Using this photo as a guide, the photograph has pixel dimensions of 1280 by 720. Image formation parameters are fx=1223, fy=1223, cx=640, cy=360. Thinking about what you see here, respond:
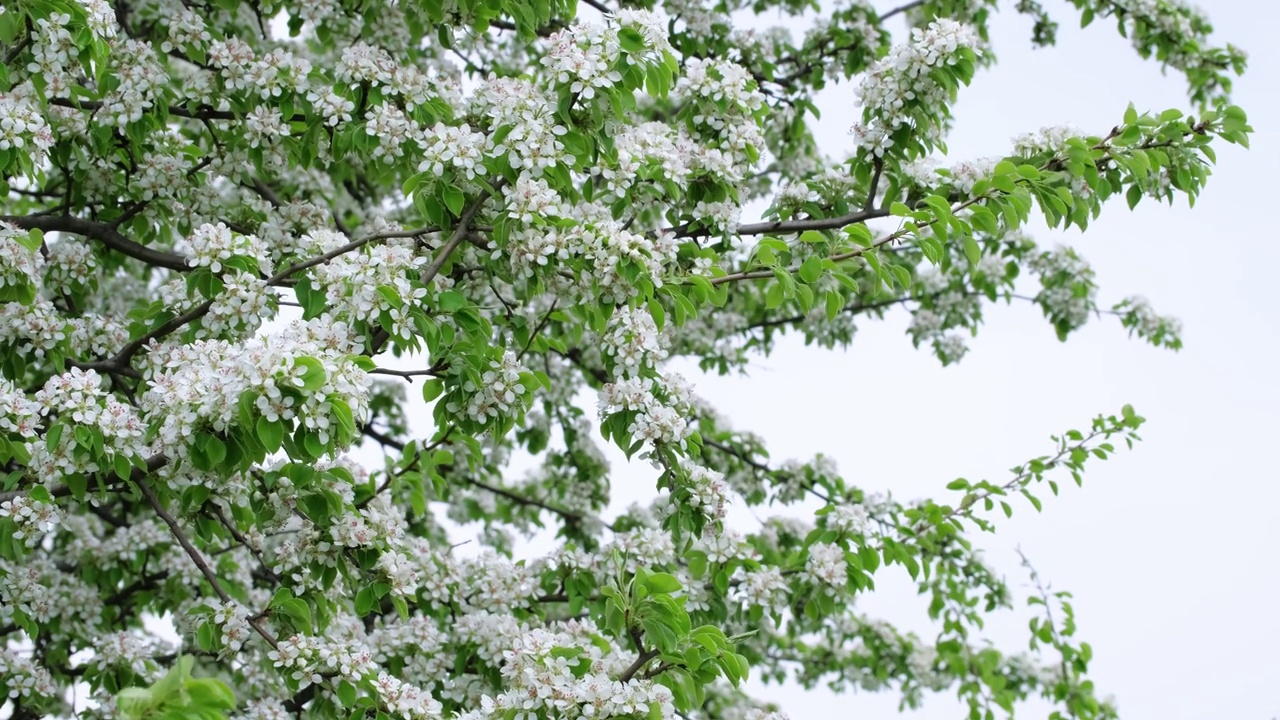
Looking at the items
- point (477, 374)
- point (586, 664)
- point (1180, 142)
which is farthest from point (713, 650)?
point (1180, 142)

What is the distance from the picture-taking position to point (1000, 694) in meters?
6.60

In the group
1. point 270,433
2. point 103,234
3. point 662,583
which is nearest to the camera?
point 270,433

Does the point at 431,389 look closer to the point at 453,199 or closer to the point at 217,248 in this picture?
the point at 453,199

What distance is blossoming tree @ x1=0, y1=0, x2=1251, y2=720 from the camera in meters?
3.07

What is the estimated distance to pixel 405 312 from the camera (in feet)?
10.6

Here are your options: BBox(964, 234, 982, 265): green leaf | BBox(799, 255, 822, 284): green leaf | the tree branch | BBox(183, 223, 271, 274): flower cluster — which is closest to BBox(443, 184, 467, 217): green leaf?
BBox(183, 223, 271, 274): flower cluster

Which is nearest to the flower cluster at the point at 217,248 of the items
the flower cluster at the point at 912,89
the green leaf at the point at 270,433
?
the green leaf at the point at 270,433

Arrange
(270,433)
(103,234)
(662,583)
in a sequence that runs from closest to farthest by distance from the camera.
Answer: (270,433)
(662,583)
(103,234)

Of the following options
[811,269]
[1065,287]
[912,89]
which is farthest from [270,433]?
[1065,287]

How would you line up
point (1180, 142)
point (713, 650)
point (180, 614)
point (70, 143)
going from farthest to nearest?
1. point (180, 614)
2. point (70, 143)
3. point (1180, 142)
4. point (713, 650)

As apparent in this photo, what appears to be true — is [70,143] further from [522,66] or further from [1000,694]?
[1000,694]

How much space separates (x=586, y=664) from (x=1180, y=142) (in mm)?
2465

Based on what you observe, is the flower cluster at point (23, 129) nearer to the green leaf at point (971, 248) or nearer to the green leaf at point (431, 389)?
the green leaf at point (431, 389)

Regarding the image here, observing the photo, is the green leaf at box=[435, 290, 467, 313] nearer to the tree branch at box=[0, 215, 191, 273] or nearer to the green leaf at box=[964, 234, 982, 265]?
the tree branch at box=[0, 215, 191, 273]
